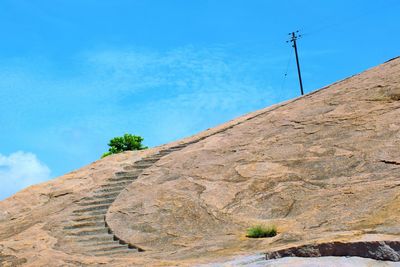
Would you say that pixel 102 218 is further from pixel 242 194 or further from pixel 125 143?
pixel 125 143

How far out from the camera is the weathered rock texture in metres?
7.25

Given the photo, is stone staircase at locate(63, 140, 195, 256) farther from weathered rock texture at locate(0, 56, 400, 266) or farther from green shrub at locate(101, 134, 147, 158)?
green shrub at locate(101, 134, 147, 158)

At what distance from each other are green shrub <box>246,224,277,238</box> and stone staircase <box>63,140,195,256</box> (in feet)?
6.20

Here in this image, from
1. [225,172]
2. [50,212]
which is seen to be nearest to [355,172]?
[225,172]

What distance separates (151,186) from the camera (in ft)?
36.1

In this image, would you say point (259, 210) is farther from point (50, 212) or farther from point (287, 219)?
point (50, 212)

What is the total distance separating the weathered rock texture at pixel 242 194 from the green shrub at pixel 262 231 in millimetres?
106

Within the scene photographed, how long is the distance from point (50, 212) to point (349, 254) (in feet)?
26.2

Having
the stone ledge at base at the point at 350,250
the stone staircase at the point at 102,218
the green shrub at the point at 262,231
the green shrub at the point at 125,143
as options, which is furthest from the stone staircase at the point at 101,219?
the green shrub at the point at 125,143

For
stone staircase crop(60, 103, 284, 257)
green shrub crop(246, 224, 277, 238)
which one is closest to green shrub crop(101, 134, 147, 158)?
stone staircase crop(60, 103, 284, 257)

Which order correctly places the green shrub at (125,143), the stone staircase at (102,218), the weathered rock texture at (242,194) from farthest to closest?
the green shrub at (125,143) < the stone staircase at (102,218) < the weathered rock texture at (242,194)

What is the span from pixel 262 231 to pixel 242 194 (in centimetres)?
204

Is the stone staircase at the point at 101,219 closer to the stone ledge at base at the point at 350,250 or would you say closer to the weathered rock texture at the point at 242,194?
the weathered rock texture at the point at 242,194

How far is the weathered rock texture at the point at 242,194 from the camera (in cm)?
725
